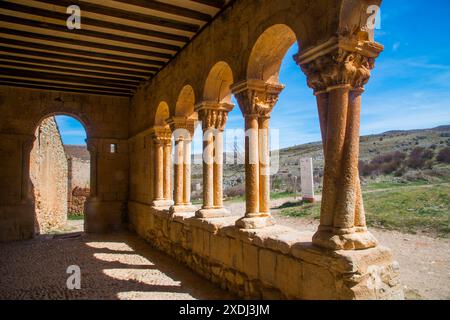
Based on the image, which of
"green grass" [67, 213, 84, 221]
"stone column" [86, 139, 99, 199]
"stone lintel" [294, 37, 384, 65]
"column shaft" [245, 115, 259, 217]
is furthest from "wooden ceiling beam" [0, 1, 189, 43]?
"green grass" [67, 213, 84, 221]

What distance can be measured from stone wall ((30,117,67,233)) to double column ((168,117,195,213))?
550 cm

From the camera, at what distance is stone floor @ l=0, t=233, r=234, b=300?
4156mm

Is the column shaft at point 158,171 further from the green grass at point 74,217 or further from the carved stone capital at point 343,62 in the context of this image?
the green grass at point 74,217

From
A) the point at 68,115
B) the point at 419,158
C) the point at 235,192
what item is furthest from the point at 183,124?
the point at 419,158

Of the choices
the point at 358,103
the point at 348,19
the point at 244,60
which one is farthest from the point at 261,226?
the point at 348,19

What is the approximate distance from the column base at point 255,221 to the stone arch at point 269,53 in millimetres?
1708

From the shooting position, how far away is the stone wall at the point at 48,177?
9938 millimetres

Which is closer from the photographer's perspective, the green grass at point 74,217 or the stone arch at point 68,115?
the stone arch at point 68,115

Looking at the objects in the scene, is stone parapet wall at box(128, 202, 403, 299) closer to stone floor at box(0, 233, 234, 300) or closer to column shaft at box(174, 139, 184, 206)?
stone floor at box(0, 233, 234, 300)

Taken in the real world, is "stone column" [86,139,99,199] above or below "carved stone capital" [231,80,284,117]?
below

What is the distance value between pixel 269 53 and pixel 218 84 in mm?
1370

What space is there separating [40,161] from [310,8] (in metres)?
10.3

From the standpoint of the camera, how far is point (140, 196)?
8.52 metres

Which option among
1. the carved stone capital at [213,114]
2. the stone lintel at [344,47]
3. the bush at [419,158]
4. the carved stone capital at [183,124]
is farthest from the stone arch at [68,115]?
the bush at [419,158]
